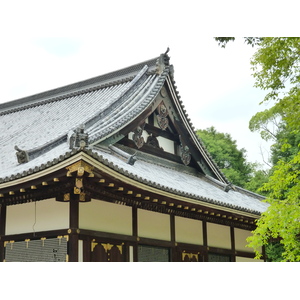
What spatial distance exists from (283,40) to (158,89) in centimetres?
395

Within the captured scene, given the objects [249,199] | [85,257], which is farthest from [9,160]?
[249,199]

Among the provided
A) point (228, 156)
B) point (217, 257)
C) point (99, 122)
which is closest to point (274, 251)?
point (228, 156)

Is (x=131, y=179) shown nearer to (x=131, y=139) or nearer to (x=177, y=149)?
(x=131, y=139)

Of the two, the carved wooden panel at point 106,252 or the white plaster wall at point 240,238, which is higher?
the white plaster wall at point 240,238

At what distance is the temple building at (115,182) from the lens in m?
7.22

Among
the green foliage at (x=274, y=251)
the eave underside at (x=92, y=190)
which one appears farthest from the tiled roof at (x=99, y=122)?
the green foliage at (x=274, y=251)

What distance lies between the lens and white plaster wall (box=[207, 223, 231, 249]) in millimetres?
10859

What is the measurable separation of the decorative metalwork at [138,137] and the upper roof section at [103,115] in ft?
0.07

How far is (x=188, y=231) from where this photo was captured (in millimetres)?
10156

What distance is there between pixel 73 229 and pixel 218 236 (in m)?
4.89

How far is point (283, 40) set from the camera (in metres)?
7.93

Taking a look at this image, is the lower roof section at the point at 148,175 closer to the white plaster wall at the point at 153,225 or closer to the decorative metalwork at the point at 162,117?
the white plaster wall at the point at 153,225

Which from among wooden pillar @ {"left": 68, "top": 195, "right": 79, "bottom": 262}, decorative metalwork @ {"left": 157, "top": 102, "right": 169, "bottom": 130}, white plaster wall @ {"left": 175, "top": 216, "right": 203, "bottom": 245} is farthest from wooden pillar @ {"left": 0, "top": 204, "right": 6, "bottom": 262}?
decorative metalwork @ {"left": 157, "top": 102, "right": 169, "bottom": 130}

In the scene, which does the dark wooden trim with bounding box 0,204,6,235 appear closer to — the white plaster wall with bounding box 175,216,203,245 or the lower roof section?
the lower roof section
